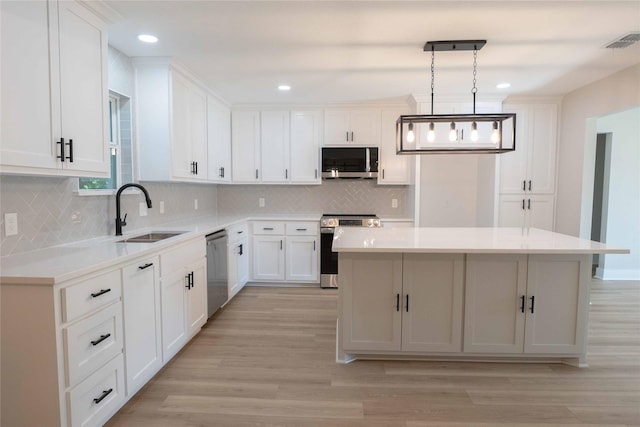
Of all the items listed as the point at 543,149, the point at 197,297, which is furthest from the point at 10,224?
the point at 543,149

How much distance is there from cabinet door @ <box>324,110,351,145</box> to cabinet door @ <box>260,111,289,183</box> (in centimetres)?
56

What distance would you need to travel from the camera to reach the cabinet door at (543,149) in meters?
4.60

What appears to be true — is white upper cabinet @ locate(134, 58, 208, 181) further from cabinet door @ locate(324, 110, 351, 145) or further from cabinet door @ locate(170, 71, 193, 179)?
cabinet door @ locate(324, 110, 351, 145)

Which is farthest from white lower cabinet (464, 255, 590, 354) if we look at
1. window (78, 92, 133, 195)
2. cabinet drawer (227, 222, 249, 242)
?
window (78, 92, 133, 195)

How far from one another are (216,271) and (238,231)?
837 millimetres

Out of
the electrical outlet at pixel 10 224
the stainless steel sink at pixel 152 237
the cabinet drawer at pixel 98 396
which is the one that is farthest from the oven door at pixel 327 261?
the electrical outlet at pixel 10 224

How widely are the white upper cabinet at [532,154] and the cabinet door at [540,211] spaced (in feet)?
0.29

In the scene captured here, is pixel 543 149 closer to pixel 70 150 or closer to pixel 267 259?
pixel 267 259

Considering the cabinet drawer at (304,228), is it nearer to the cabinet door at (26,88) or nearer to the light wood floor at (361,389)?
the light wood floor at (361,389)

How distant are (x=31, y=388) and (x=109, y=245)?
990 mm

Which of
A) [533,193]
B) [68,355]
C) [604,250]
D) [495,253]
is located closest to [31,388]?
[68,355]

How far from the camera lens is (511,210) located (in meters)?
4.65

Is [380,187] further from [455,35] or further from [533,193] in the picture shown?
[455,35]

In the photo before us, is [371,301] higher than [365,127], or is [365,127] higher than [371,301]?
[365,127]
